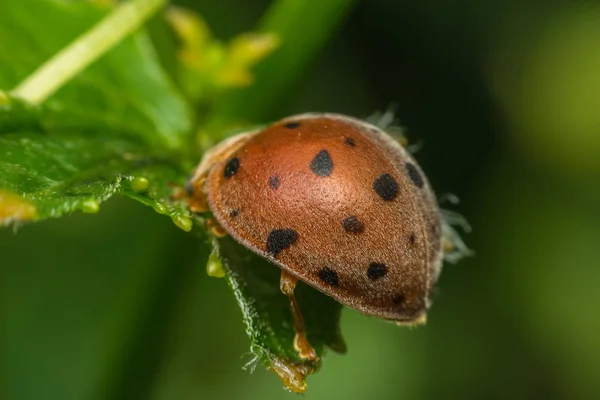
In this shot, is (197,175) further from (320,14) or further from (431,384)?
(431,384)

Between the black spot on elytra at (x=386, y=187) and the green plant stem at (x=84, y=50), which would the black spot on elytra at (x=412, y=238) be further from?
the green plant stem at (x=84, y=50)

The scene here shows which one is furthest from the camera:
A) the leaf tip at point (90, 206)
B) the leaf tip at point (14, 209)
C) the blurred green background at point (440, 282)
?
the blurred green background at point (440, 282)

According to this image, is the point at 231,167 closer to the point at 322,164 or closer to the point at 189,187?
the point at 189,187

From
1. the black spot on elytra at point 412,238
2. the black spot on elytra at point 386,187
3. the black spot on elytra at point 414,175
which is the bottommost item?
A: the black spot on elytra at point 412,238

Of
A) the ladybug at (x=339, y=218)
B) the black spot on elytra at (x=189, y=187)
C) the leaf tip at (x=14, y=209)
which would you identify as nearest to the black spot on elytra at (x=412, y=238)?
the ladybug at (x=339, y=218)

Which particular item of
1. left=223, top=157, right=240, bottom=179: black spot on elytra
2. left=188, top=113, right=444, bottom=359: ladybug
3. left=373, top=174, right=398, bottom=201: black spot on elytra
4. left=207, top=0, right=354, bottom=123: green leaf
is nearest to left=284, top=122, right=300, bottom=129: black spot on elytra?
left=188, top=113, right=444, bottom=359: ladybug

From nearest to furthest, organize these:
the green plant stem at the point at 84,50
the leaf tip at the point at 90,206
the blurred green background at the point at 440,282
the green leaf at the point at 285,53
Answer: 1. the leaf tip at the point at 90,206
2. the green plant stem at the point at 84,50
3. the green leaf at the point at 285,53
4. the blurred green background at the point at 440,282

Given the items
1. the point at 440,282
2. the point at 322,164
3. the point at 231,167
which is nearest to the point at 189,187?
the point at 231,167

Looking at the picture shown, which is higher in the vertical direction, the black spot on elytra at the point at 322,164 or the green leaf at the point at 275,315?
the black spot on elytra at the point at 322,164
